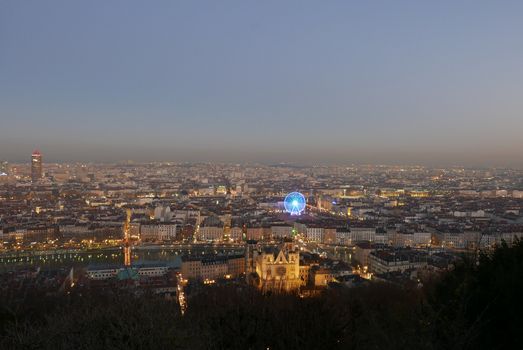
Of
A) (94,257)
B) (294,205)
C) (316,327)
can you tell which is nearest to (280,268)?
(94,257)

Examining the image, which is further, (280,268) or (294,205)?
(294,205)

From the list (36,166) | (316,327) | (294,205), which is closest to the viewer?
(316,327)

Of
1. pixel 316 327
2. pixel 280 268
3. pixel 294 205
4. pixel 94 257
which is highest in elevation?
pixel 316 327

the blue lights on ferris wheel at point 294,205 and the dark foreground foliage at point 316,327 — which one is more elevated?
the dark foreground foliage at point 316,327

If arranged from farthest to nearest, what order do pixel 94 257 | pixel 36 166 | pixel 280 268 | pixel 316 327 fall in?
pixel 36 166 → pixel 94 257 → pixel 280 268 → pixel 316 327

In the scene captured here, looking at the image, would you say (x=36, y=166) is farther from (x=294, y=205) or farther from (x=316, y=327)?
(x=316, y=327)

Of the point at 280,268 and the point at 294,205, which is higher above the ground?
the point at 280,268

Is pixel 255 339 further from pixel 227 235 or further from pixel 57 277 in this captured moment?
pixel 227 235

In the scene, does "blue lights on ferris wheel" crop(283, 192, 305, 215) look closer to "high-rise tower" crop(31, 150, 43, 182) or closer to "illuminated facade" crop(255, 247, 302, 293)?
"illuminated facade" crop(255, 247, 302, 293)

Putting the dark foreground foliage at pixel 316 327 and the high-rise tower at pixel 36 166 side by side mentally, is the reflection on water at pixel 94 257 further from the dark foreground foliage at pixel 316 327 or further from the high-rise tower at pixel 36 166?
the high-rise tower at pixel 36 166

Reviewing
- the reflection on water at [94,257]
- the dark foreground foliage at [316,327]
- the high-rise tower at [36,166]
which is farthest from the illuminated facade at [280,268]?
the high-rise tower at [36,166]

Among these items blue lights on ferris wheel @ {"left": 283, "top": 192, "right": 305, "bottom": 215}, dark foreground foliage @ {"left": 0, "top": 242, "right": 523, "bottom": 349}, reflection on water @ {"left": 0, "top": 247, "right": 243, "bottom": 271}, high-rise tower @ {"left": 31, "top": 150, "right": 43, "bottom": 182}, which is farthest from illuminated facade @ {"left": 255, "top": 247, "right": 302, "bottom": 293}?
high-rise tower @ {"left": 31, "top": 150, "right": 43, "bottom": 182}
